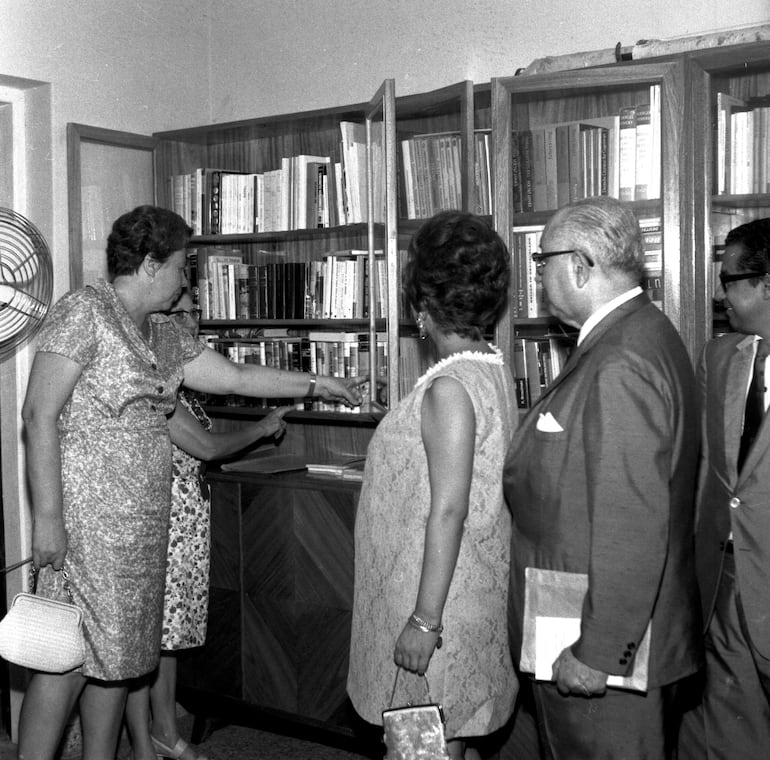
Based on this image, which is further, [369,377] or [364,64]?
[364,64]

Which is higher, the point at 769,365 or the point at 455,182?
the point at 455,182

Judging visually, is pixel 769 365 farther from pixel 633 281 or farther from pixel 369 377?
pixel 369 377

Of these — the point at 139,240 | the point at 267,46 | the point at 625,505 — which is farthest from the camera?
the point at 267,46

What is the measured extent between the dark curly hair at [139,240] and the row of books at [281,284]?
2.81ft

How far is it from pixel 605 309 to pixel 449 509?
54cm

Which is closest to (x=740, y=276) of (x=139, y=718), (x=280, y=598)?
(x=280, y=598)

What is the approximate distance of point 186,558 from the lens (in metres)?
3.34

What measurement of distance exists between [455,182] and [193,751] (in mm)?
2143

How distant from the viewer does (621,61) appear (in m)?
3.10

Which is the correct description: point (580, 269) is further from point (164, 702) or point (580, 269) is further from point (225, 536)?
point (164, 702)

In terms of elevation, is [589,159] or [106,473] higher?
[589,159]

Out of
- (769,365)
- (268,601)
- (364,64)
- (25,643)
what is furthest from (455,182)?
(25,643)

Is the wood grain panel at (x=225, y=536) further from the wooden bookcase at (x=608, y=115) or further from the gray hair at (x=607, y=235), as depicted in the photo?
the gray hair at (x=607, y=235)

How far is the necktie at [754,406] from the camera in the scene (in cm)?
230
